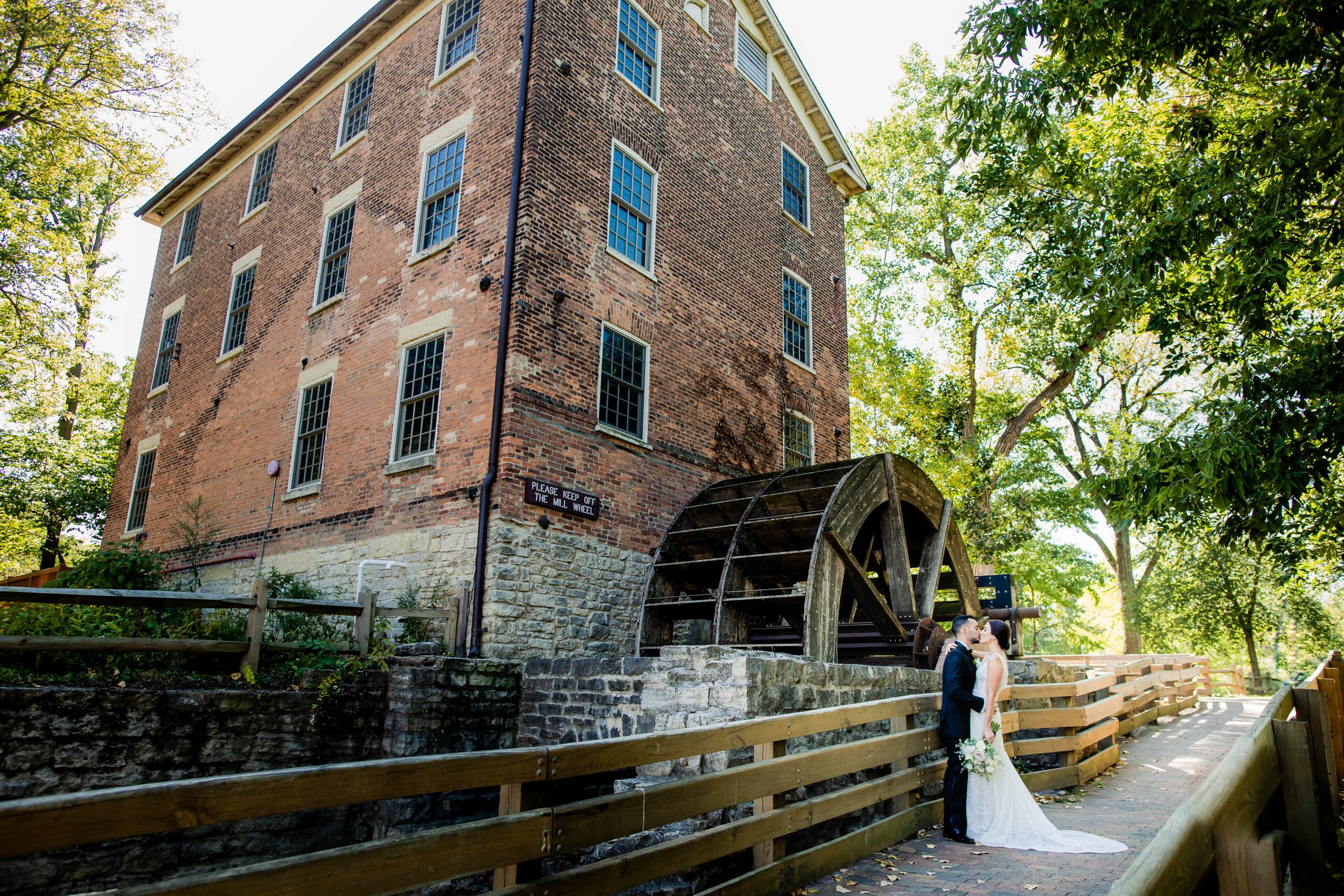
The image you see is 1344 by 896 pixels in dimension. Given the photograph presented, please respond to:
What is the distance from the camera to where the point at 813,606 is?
9203 mm

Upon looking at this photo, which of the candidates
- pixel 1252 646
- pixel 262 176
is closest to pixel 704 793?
pixel 262 176

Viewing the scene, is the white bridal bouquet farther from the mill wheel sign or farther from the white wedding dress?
the mill wheel sign

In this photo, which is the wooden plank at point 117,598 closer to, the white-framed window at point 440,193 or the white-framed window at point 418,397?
the white-framed window at point 418,397

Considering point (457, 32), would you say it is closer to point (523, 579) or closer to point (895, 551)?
point (523, 579)

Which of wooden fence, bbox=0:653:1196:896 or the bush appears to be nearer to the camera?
wooden fence, bbox=0:653:1196:896

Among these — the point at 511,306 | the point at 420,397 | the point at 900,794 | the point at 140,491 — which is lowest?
the point at 900,794

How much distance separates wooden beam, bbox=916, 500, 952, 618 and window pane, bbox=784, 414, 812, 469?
9.43 feet

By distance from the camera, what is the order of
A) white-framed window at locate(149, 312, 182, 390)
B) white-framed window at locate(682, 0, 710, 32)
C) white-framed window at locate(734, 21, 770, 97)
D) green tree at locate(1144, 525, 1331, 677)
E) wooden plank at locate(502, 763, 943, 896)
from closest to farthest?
wooden plank at locate(502, 763, 943, 896), white-framed window at locate(682, 0, 710, 32), white-framed window at locate(734, 21, 770, 97), white-framed window at locate(149, 312, 182, 390), green tree at locate(1144, 525, 1331, 677)

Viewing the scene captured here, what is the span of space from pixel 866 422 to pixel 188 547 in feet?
57.3

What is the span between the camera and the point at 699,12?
1459 cm

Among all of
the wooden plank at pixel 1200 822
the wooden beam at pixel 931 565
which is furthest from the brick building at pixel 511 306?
the wooden plank at pixel 1200 822

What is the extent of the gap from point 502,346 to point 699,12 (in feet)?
28.3

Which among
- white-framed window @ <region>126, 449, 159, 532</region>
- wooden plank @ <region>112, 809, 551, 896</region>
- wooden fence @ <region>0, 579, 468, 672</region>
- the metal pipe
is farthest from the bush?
wooden plank @ <region>112, 809, 551, 896</region>

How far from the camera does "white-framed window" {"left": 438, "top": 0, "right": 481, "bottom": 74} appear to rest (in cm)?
1228
